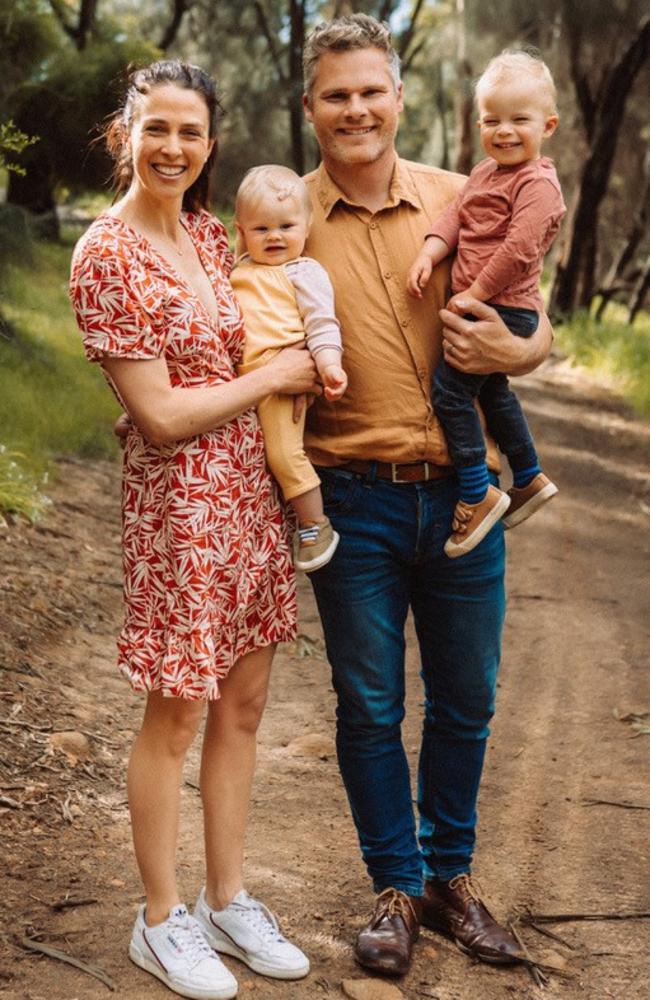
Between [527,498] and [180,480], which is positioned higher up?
[180,480]

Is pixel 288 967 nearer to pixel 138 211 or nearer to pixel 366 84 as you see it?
pixel 138 211

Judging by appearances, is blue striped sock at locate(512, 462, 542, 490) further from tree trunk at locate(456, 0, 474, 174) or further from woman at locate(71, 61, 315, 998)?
tree trunk at locate(456, 0, 474, 174)

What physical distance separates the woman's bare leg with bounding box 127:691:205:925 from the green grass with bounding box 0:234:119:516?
12.4 ft

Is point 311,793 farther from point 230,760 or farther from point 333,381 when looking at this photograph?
point 333,381

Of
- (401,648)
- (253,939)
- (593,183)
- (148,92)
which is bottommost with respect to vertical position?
(593,183)

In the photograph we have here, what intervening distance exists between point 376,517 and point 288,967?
1.15 meters

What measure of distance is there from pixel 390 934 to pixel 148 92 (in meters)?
2.17

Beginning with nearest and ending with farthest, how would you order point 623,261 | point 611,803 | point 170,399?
point 170,399 → point 611,803 → point 623,261

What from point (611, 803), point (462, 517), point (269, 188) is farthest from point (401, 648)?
point (611, 803)

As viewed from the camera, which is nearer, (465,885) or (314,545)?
(314,545)

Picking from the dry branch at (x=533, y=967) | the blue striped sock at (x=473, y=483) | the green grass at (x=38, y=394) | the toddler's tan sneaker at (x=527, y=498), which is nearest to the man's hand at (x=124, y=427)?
the blue striped sock at (x=473, y=483)

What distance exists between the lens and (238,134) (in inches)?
1008

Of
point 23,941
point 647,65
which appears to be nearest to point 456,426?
point 23,941

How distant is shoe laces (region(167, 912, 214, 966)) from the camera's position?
303cm
